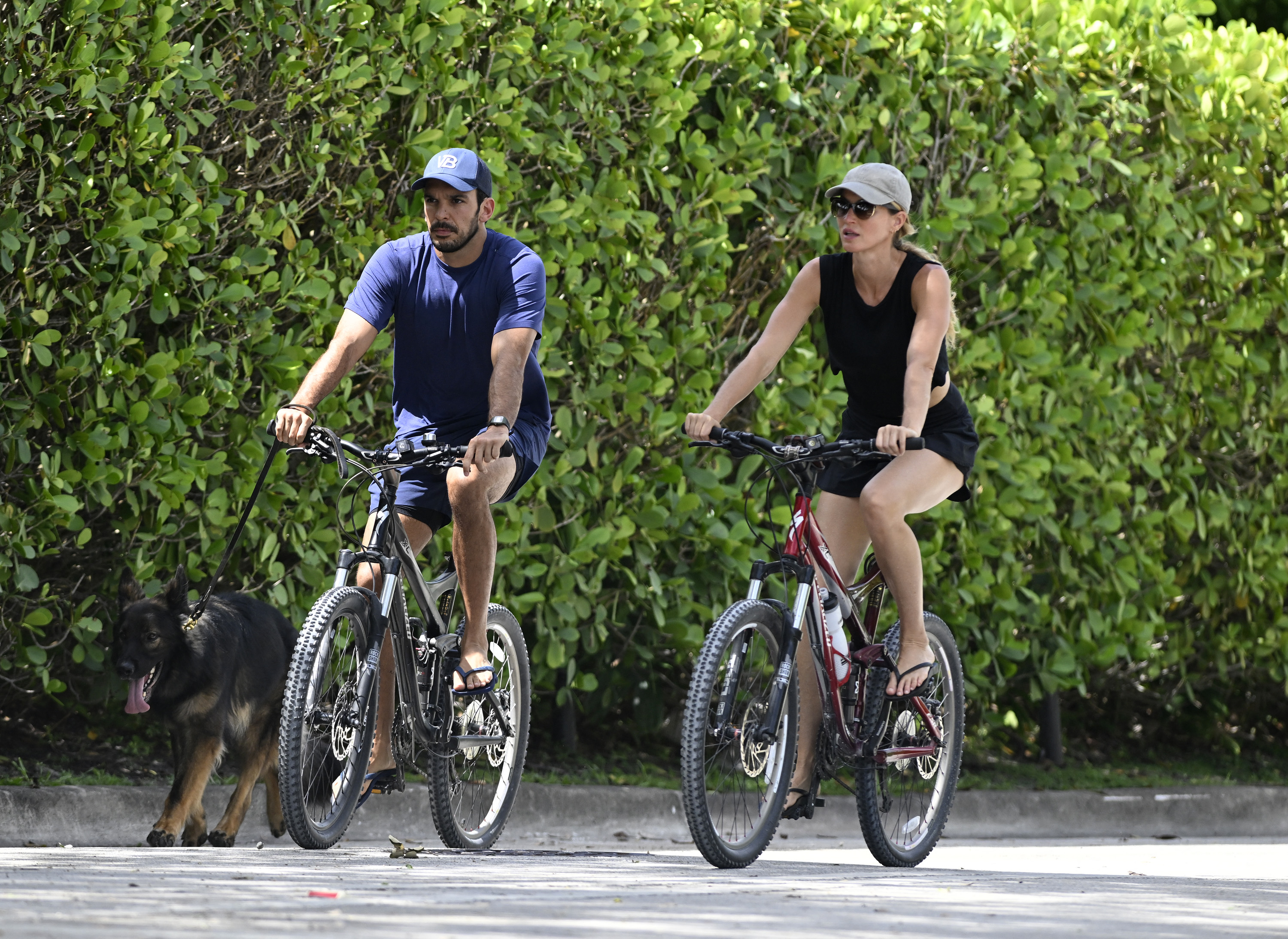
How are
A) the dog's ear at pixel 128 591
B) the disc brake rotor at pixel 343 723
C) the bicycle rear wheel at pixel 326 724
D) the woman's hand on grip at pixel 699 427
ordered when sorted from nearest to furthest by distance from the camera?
the bicycle rear wheel at pixel 326 724 < the disc brake rotor at pixel 343 723 < the woman's hand on grip at pixel 699 427 < the dog's ear at pixel 128 591

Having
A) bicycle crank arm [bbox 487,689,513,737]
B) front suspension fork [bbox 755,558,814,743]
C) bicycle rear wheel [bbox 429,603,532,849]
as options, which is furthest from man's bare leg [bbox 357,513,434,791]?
front suspension fork [bbox 755,558,814,743]

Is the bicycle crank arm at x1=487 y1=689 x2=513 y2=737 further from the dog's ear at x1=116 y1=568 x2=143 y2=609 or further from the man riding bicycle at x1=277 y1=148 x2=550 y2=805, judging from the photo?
the dog's ear at x1=116 y1=568 x2=143 y2=609

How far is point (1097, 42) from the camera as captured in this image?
909 cm

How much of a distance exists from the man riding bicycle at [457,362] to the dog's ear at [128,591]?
108 centimetres

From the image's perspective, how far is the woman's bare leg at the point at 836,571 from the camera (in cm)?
578

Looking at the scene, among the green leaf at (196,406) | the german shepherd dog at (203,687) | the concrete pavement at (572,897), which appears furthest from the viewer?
the green leaf at (196,406)

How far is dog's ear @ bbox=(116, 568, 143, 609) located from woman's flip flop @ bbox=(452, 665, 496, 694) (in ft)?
3.99

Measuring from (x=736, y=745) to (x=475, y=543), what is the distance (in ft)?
3.50

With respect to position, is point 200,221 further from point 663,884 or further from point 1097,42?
point 1097,42

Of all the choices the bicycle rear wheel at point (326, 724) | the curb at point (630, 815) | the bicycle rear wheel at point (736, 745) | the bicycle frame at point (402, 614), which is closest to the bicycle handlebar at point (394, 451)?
the bicycle frame at point (402, 614)

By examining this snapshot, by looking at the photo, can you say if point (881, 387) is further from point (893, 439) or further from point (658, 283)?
point (658, 283)

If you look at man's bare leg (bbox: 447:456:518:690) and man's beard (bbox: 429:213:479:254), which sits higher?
man's beard (bbox: 429:213:479:254)

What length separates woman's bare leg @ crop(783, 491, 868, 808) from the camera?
5777mm

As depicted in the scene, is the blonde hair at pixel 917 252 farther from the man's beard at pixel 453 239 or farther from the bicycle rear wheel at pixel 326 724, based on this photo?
the bicycle rear wheel at pixel 326 724
